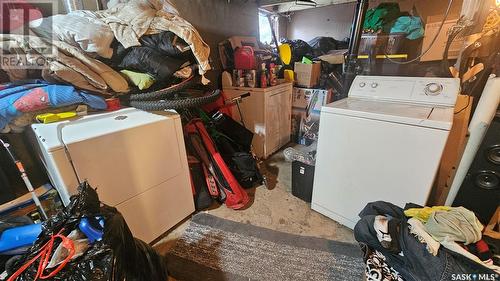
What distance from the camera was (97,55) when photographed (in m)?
1.25

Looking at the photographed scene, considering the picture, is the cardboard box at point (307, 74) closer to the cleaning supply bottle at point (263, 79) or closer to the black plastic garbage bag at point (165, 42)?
the cleaning supply bottle at point (263, 79)

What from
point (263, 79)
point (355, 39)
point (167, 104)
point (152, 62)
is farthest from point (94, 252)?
point (355, 39)

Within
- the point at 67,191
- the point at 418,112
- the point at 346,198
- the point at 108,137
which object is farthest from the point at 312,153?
the point at 67,191

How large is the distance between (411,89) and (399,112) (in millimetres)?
337

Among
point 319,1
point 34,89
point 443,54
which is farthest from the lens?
point 319,1

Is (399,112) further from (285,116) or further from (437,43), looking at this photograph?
(285,116)

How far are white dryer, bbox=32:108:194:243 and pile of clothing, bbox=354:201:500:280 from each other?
110 centimetres

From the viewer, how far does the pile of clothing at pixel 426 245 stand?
0.71 meters

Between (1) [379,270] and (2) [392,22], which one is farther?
(2) [392,22]

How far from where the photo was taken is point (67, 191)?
37.7 inches

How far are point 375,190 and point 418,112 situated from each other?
0.48 metres

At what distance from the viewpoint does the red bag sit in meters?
2.13

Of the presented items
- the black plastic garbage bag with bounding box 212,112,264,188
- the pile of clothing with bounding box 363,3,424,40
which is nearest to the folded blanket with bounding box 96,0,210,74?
the black plastic garbage bag with bounding box 212,112,264,188

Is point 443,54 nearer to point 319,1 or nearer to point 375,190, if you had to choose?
point 375,190
